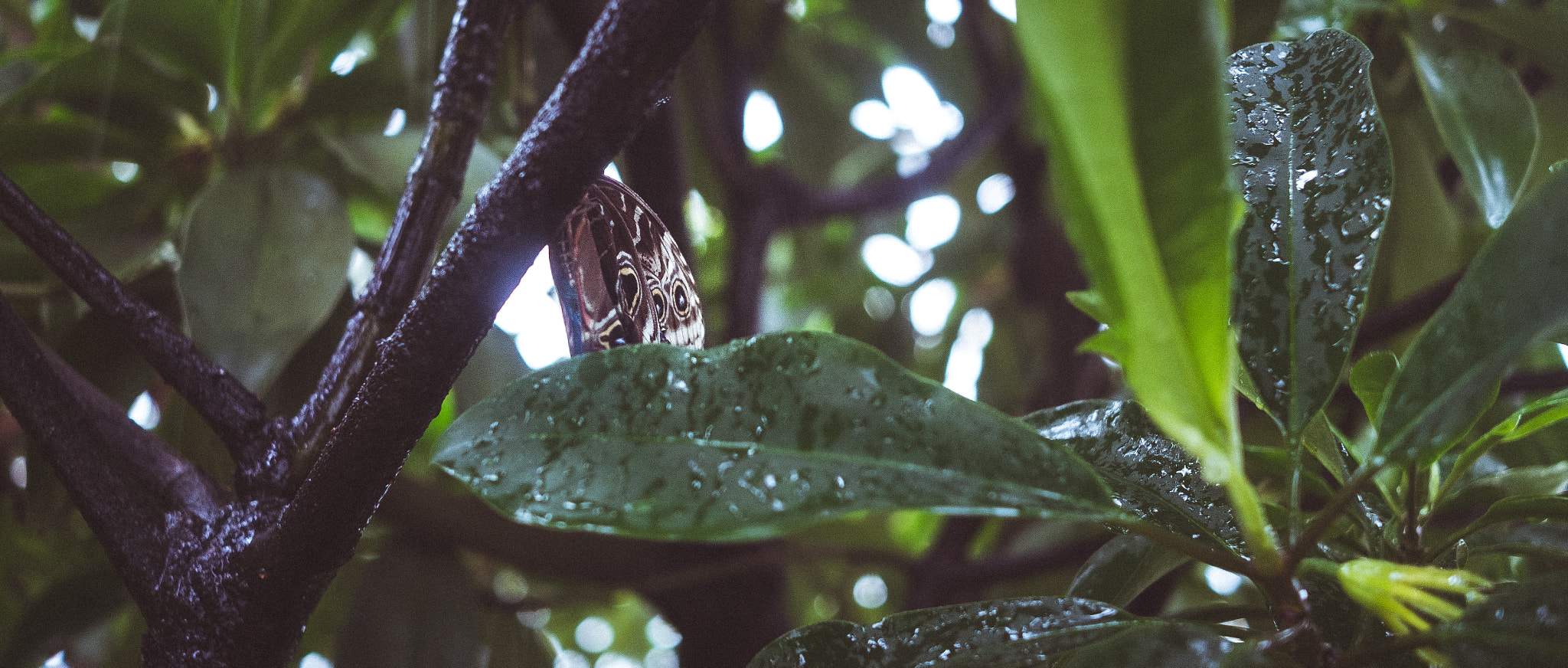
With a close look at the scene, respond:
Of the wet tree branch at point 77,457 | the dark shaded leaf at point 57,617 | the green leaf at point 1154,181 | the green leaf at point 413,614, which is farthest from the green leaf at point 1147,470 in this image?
the dark shaded leaf at point 57,617

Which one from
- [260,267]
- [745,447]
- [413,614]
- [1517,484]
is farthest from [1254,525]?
[413,614]

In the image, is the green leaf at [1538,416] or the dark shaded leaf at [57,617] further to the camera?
the dark shaded leaf at [57,617]

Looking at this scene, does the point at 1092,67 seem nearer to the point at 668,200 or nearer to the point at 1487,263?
the point at 1487,263

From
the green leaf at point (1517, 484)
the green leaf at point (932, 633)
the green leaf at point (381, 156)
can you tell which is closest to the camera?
the green leaf at point (932, 633)

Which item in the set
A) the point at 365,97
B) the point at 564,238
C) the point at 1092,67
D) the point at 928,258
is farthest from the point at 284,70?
the point at 928,258

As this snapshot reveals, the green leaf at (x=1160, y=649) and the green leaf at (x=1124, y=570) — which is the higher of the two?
the green leaf at (x=1160, y=649)

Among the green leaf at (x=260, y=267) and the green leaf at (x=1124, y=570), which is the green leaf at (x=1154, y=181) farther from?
the green leaf at (x=260, y=267)
